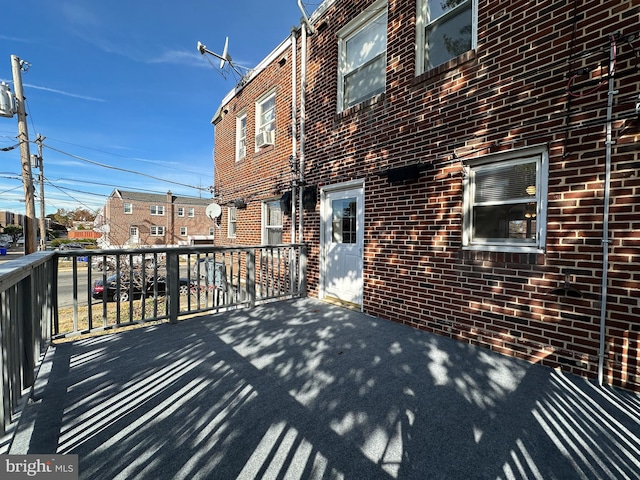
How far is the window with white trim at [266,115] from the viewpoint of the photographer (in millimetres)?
6849

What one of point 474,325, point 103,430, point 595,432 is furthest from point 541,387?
point 103,430

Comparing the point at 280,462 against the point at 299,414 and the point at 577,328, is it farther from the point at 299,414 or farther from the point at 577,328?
the point at 577,328

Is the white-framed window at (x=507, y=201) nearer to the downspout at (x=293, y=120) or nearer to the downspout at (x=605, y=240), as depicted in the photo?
the downspout at (x=605, y=240)

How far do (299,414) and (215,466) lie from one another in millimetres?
587

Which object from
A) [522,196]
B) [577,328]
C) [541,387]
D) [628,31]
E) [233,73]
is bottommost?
[541,387]

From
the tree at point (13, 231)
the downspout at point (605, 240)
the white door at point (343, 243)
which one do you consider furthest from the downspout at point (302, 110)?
the tree at point (13, 231)

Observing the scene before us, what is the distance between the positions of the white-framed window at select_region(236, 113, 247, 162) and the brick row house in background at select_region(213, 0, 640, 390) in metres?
3.36

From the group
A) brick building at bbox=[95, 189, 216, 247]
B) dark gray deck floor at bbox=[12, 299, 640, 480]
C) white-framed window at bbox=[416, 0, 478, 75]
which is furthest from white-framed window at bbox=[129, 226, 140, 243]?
white-framed window at bbox=[416, 0, 478, 75]

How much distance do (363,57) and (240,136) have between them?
492 centimetres

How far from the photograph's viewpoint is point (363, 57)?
4605mm

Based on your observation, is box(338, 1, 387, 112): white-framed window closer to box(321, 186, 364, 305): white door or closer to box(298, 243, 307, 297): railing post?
box(321, 186, 364, 305): white door

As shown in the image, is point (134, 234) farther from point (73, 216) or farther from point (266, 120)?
point (266, 120)

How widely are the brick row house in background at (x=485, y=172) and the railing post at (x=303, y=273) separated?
180 millimetres

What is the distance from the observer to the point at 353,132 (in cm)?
456
